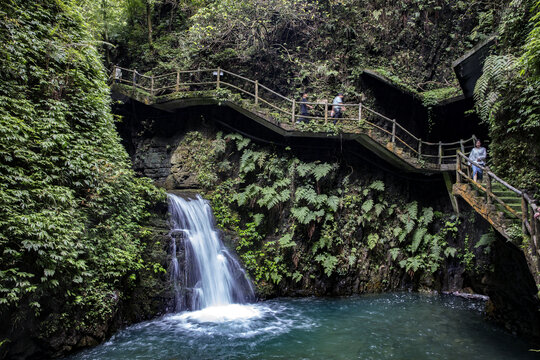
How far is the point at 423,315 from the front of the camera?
30.9 feet

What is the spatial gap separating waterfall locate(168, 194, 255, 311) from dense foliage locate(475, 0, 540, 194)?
26.0 feet

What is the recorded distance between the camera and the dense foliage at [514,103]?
6824mm

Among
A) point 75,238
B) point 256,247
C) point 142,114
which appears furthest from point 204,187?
point 75,238

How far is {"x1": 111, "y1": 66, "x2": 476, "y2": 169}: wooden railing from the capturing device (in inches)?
474

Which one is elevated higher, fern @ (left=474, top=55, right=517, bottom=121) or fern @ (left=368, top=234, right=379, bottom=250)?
fern @ (left=474, top=55, right=517, bottom=121)

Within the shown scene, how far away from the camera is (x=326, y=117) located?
11.9m

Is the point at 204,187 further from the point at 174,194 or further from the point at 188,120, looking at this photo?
the point at 188,120

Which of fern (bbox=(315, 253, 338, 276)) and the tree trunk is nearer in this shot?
fern (bbox=(315, 253, 338, 276))

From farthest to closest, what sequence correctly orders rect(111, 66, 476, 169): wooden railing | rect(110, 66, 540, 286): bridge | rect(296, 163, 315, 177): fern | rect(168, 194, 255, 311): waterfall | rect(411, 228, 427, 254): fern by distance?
rect(411, 228, 427, 254): fern → rect(296, 163, 315, 177): fern → rect(111, 66, 476, 169): wooden railing → rect(168, 194, 255, 311): waterfall → rect(110, 66, 540, 286): bridge

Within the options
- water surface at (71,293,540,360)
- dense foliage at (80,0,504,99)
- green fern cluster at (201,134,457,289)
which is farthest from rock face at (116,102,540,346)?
dense foliage at (80,0,504,99)

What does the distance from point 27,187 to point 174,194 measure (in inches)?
218

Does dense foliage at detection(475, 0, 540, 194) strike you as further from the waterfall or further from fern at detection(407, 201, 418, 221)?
the waterfall

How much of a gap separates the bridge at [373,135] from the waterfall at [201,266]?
4.11 metres

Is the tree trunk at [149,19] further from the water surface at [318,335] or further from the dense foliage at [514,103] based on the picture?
the dense foliage at [514,103]
